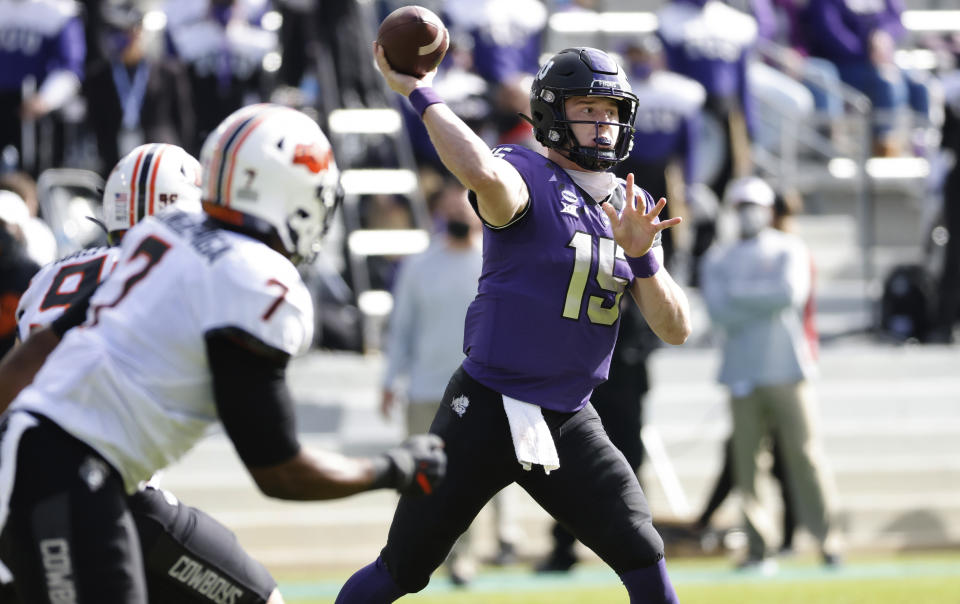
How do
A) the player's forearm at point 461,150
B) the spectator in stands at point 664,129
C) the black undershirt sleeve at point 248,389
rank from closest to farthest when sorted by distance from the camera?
the black undershirt sleeve at point 248,389 → the player's forearm at point 461,150 → the spectator in stands at point 664,129

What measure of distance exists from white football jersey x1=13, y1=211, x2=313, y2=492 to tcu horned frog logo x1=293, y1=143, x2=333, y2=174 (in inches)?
8.4

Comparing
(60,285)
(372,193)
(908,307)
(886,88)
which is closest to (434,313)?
(372,193)

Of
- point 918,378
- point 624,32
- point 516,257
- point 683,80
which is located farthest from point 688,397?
point 516,257

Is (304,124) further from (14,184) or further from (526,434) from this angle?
(14,184)

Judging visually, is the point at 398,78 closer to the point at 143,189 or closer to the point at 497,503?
the point at 143,189

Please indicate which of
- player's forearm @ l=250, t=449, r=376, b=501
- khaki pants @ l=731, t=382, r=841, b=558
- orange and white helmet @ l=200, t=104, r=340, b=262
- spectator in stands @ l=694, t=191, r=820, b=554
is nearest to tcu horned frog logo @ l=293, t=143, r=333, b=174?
orange and white helmet @ l=200, t=104, r=340, b=262

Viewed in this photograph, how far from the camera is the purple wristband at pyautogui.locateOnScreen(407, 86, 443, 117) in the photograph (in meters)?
4.24

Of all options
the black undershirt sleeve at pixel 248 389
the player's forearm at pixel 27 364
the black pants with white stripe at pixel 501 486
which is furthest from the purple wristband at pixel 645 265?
the player's forearm at pixel 27 364

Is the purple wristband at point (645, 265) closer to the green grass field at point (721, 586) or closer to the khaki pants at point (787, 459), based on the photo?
the green grass field at point (721, 586)

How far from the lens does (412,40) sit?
167 inches

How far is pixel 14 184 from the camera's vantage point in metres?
8.72

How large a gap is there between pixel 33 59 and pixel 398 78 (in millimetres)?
7139

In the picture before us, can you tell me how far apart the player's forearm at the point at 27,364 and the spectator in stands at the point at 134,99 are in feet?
22.2

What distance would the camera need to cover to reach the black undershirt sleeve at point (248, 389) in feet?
10.6
